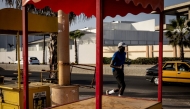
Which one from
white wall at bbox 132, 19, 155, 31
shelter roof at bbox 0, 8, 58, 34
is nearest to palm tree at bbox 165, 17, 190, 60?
shelter roof at bbox 0, 8, 58, 34

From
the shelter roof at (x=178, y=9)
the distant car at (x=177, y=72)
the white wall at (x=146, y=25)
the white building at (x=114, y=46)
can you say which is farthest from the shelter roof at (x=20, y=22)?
the white wall at (x=146, y=25)

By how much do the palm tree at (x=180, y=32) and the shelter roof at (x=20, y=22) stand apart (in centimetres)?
2168

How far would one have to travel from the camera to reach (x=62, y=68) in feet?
19.5

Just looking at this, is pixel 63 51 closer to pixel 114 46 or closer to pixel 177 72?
pixel 177 72

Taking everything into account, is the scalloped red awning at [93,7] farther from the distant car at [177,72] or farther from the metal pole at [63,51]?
the distant car at [177,72]

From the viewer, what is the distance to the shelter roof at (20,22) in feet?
19.2

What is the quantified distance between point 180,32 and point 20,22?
73.7ft

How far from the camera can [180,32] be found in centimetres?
2619

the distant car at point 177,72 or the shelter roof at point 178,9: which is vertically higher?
the shelter roof at point 178,9

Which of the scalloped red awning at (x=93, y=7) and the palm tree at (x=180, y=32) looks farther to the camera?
the palm tree at (x=180, y=32)

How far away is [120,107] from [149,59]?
26.8m

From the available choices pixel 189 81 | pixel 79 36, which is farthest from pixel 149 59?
pixel 189 81

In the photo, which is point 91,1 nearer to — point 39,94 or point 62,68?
point 62,68

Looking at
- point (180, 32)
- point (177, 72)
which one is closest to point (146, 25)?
point (180, 32)
